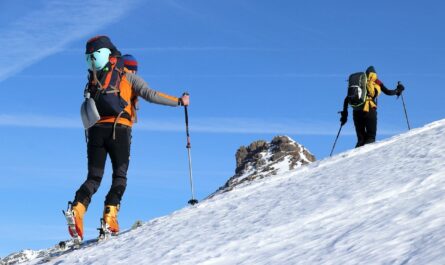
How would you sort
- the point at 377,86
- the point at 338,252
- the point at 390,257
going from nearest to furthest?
the point at 390,257 → the point at 338,252 → the point at 377,86

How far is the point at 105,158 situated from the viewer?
9.78 metres

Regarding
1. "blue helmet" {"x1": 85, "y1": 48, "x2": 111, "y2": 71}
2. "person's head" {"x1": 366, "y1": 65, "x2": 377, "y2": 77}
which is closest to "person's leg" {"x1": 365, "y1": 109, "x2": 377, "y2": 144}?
"person's head" {"x1": 366, "y1": 65, "x2": 377, "y2": 77}

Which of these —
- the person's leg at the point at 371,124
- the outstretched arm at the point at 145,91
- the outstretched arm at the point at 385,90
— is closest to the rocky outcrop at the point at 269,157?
the outstretched arm at the point at 385,90

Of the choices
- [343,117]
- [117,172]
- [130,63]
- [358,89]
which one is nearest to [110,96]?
[130,63]

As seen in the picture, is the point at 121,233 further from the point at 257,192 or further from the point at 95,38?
the point at 95,38

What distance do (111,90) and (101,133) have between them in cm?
67

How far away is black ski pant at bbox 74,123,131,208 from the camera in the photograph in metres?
9.59

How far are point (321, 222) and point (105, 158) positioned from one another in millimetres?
4401

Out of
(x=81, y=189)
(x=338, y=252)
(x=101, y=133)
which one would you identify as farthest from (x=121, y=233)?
(x=338, y=252)

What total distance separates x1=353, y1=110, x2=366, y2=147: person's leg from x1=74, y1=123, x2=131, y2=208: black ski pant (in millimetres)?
7836

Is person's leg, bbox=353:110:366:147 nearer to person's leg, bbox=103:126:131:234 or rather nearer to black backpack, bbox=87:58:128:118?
person's leg, bbox=103:126:131:234

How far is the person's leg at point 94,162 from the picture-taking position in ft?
31.3

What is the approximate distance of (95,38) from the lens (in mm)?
10000

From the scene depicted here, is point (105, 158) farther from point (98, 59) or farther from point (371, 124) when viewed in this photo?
point (371, 124)
